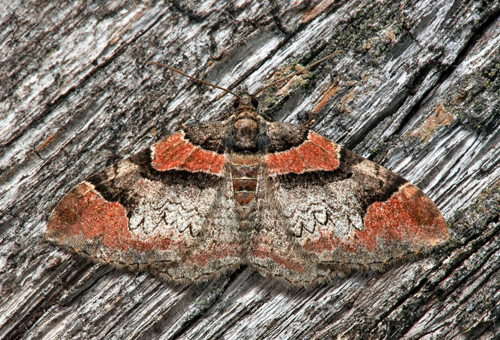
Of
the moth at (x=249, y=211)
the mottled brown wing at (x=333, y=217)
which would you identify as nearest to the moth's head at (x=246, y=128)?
the moth at (x=249, y=211)

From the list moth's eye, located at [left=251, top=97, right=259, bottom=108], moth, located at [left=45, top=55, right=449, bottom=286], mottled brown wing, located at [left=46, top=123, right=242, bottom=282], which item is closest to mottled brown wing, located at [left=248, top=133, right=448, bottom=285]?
moth, located at [left=45, top=55, right=449, bottom=286]

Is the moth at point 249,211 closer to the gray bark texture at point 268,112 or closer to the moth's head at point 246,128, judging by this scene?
the moth's head at point 246,128

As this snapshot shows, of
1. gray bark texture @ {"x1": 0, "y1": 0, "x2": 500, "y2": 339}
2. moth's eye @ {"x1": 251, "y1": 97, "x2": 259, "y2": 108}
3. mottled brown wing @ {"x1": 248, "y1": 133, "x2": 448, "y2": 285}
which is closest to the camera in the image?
mottled brown wing @ {"x1": 248, "y1": 133, "x2": 448, "y2": 285}

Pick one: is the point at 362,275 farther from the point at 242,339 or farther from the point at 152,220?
the point at 152,220

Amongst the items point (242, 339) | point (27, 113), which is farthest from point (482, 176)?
point (27, 113)

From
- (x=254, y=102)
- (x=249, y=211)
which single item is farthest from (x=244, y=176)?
(x=254, y=102)

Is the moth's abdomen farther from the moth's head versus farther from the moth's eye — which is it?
the moth's eye

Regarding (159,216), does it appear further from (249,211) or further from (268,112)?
(268,112)
